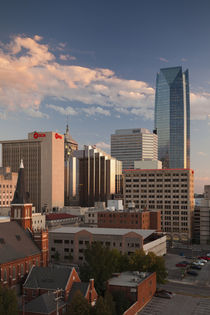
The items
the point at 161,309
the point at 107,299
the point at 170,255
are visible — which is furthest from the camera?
the point at 170,255

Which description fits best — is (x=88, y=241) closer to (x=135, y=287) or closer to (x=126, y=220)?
(x=126, y=220)

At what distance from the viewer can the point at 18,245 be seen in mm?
90000

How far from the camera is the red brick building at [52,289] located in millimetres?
66250

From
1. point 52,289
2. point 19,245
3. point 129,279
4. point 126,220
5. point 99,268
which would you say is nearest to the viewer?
point 52,289

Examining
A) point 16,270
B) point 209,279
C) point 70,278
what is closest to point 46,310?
point 70,278

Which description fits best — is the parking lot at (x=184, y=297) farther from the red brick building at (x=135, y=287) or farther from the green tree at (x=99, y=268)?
the green tree at (x=99, y=268)

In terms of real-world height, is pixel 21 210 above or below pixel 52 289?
above

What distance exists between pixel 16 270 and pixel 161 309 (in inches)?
1265

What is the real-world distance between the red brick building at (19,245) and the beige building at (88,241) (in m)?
31.7

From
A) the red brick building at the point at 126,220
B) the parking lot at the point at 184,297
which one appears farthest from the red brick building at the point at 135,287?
the red brick building at the point at 126,220

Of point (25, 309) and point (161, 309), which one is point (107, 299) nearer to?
point (25, 309)

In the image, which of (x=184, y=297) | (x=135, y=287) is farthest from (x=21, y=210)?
(x=184, y=297)

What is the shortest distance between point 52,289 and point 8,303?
1289 cm

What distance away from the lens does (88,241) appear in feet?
420
